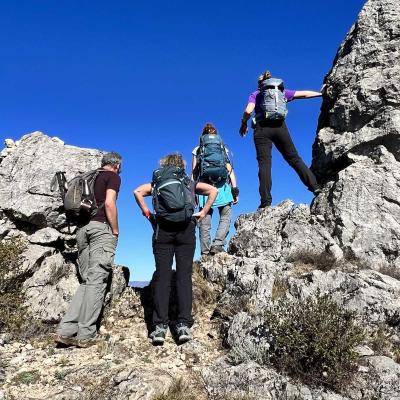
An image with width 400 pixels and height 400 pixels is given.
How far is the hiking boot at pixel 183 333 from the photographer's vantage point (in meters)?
7.63

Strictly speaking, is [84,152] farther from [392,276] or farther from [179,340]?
[392,276]

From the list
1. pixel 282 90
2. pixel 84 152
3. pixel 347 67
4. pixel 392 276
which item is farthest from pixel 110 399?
pixel 347 67

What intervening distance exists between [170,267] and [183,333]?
1273mm

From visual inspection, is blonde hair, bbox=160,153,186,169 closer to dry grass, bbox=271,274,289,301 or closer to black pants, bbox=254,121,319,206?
dry grass, bbox=271,274,289,301

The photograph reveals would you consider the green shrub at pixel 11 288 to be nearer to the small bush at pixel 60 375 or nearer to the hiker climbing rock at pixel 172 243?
the small bush at pixel 60 375

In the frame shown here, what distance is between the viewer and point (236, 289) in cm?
876

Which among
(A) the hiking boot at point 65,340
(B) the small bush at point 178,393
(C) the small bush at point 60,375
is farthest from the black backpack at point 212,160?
(C) the small bush at point 60,375

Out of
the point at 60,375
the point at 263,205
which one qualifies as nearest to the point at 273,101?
the point at 263,205

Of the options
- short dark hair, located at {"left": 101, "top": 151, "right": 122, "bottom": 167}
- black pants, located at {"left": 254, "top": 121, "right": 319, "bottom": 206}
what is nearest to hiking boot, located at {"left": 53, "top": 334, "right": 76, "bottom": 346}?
short dark hair, located at {"left": 101, "top": 151, "right": 122, "bottom": 167}

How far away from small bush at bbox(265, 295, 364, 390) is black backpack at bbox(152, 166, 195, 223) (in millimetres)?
2549

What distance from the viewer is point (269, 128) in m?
11.5

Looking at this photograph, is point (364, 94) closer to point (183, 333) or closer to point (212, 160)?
point (212, 160)

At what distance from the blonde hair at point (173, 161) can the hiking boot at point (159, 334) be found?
322 cm

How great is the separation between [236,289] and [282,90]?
6049 mm
